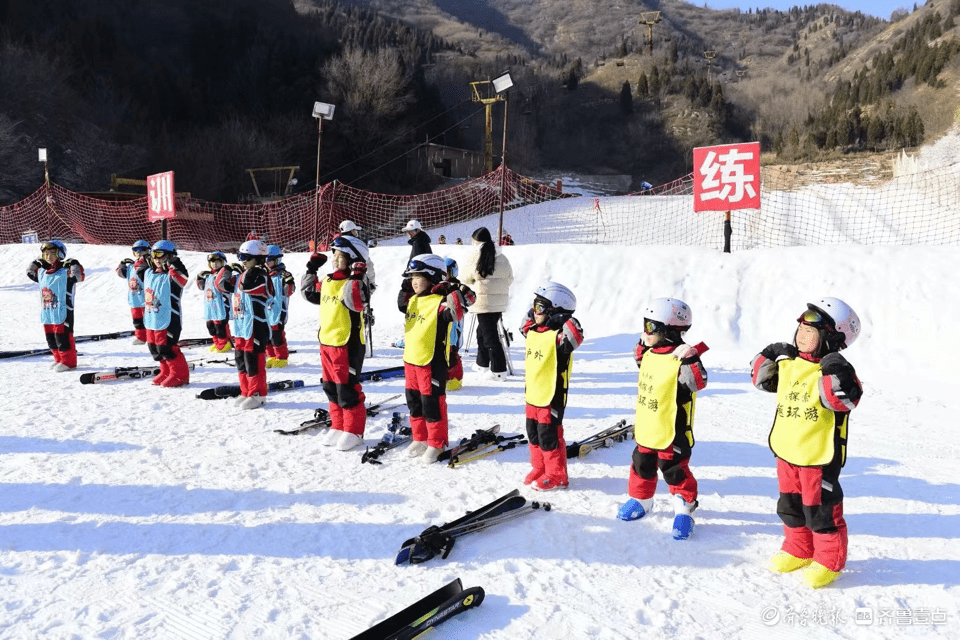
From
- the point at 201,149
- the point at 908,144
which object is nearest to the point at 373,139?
the point at 201,149

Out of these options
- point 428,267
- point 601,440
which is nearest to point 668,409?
point 601,440

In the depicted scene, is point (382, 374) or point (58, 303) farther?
point (58, 303)

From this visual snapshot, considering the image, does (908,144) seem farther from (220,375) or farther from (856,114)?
(220,375)

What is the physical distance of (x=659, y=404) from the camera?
3.57 metres

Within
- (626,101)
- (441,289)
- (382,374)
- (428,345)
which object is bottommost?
(382,374)

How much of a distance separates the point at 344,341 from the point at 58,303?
5336mm

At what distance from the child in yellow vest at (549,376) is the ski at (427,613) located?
56.0 inches

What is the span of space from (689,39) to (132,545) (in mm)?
127640

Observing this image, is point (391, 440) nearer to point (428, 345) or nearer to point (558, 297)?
point (428, 345)

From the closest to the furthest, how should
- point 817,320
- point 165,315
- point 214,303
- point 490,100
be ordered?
point 817,320
point 165,315
point 214,303
point 490,100

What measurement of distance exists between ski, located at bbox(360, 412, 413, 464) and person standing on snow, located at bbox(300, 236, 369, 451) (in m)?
0.22

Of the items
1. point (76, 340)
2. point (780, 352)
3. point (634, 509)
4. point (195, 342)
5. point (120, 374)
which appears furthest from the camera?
point (76, 340)

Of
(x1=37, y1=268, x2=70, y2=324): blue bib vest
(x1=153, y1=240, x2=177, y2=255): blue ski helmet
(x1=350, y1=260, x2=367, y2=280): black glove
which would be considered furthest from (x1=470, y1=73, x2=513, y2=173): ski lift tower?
(x1=350, y1=260, x2=367, y2=280): black glove

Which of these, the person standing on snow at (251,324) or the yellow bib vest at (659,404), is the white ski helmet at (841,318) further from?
the person standing on snow at (251,324)
